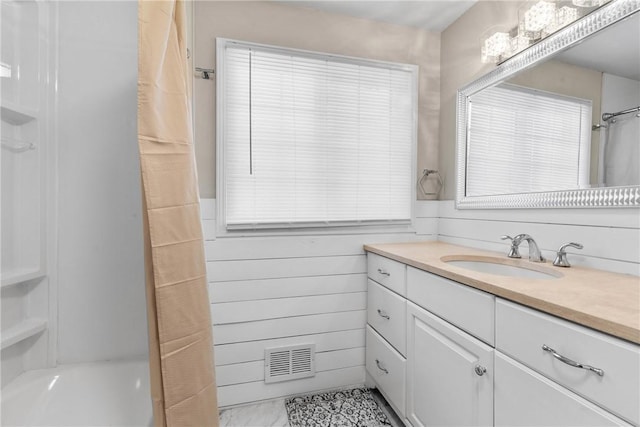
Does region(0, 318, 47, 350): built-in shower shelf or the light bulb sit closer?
region(0, 318, 47, 350): built-in shower shelf

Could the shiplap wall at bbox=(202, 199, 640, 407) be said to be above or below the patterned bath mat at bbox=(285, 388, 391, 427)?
above

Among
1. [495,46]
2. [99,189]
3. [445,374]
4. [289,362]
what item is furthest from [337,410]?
[495,46]

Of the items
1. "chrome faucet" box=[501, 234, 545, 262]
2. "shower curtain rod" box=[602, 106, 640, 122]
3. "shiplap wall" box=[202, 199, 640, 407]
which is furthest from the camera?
"shiplap wall" box=[202, 199, 640, 407]

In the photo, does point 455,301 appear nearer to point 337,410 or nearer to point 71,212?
point 337,410

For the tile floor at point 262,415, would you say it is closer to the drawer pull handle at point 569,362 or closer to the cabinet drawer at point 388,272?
the cabinet drawer at point 388,272

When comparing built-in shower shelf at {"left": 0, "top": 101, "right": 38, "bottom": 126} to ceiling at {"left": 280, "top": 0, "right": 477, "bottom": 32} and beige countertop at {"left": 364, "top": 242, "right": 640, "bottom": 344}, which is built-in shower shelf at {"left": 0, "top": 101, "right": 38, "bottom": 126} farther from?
beige countertop at {"left": 364, "top": 242, "right": 640, "bottom": 344}

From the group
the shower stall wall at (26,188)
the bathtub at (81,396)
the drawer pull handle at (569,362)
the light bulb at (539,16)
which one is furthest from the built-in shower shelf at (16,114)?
the light bulb at (539,16)

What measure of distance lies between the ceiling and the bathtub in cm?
215

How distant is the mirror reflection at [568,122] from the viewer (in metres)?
1.10

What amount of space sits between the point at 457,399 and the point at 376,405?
0.77 meters

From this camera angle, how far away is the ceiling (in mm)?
1784

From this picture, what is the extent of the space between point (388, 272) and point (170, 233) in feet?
3.68

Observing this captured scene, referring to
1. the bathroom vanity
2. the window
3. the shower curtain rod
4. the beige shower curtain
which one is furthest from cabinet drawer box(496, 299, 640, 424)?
the window

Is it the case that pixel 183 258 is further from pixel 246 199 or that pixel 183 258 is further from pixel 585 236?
pixel 585 236
